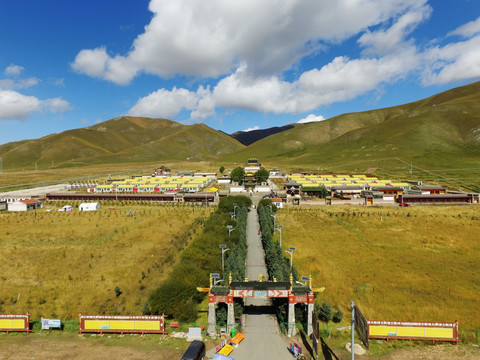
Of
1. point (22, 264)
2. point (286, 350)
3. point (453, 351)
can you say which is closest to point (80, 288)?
point (22, 264)

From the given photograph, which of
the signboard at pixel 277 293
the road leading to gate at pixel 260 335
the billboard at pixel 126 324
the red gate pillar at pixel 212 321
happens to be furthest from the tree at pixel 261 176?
the billboard at pixel 126 324

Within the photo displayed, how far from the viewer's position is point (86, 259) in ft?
149

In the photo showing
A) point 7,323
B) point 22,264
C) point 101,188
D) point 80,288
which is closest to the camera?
point 7,323

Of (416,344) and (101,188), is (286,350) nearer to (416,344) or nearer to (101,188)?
(416,344)

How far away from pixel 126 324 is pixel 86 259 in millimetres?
24867

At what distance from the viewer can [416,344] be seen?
24156mm

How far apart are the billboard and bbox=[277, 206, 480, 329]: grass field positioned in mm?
19332

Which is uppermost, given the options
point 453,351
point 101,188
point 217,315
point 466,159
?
point 466,159

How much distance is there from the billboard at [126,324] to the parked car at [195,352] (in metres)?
5.10

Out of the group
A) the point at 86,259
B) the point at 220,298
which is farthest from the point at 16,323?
the point at 220,298

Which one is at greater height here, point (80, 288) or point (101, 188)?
point (101, 188)

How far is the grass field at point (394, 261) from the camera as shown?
31000mm

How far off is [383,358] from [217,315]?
15051mm

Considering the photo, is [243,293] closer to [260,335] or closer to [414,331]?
[260,335]
